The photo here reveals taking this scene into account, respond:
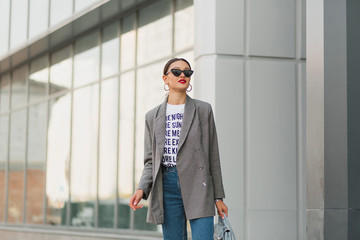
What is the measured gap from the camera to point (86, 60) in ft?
47.3

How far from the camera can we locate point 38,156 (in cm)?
1652

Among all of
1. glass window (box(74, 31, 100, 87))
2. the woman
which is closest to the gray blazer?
the woman

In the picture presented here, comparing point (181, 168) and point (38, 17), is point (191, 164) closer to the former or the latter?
point (181, 168)

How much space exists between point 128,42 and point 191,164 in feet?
27.5

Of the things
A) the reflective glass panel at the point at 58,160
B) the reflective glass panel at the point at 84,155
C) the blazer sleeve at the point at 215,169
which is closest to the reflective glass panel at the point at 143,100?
the reflective glass panel at the point at 84,155

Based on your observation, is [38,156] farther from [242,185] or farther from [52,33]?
[242,185]

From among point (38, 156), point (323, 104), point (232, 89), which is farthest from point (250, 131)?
point (38, 156)

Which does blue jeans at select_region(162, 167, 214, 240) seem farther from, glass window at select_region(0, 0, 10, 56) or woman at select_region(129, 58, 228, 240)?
glass window at select_region(0, 0, 10, 56)

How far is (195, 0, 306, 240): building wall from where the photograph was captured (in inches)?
348

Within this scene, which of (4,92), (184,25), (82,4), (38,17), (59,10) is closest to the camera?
(184,25)

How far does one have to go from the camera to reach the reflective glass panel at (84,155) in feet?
45.1

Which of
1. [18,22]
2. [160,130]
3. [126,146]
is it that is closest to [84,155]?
[126,146]

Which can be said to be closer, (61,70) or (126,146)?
(126,146)

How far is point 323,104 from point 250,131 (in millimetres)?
1942
